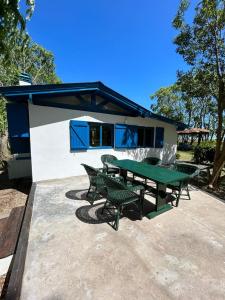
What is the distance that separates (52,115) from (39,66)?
17.4m

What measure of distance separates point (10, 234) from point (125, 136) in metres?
5.12

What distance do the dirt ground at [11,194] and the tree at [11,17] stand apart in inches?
123

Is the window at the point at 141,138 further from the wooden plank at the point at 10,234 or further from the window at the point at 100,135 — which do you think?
the wooden plank at the point at 10,234

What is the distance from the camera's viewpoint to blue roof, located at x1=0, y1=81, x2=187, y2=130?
398cm

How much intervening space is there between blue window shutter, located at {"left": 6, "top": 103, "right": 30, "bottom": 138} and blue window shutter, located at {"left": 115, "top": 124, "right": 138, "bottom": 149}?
3.34 m

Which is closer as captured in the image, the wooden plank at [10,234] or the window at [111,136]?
the wooden plank at [10,234]

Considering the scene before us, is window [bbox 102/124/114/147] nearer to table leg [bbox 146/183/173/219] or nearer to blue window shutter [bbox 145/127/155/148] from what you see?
blue window shutter [bbox 145/127/155/148]

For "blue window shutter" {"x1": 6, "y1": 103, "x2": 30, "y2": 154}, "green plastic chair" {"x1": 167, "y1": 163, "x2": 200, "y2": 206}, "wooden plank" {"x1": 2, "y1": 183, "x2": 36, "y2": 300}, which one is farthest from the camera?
"blue window shutter" {"x1": 6, "y1": 103, "x2": 30, "y2": 154}

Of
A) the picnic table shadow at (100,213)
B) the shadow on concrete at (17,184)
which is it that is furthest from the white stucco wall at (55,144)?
the picnic table shadow at (100,213)

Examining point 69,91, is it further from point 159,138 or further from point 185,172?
point 159,138

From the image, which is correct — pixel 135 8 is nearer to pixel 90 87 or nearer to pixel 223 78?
pixel 90 87

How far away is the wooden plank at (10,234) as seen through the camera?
7.22ft

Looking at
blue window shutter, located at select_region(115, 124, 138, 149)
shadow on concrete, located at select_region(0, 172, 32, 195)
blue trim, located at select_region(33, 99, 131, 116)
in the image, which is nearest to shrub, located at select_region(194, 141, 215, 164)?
blue window shutter, located at select_region(115, 124, 138, 149)

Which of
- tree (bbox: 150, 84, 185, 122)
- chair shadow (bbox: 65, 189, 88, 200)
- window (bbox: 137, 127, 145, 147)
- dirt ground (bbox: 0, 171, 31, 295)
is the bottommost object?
dirt ground (bbox: 0, 171, 31, 295)
